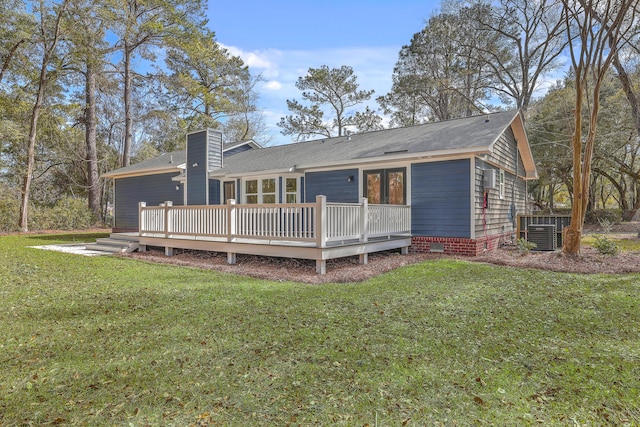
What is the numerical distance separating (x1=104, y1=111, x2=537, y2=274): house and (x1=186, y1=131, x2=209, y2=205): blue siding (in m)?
0.04

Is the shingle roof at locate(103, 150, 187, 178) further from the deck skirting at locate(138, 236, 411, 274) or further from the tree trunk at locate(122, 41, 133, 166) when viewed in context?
the deck skirting at locate(138, 236, 411, 274)

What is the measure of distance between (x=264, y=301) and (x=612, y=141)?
930 inches

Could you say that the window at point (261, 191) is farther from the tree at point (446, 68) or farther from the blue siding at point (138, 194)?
the tree at point (446, 68)

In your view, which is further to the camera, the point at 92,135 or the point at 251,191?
the point at 92,135

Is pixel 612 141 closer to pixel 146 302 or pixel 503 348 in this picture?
pixel 503 348

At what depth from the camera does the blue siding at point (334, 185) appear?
11148 mm

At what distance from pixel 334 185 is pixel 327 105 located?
56.3 ft

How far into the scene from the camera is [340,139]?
1424 cm

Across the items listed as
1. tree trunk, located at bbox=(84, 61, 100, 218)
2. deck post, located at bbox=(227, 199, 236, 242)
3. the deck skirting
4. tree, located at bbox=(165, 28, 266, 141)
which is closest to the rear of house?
the deck skirting

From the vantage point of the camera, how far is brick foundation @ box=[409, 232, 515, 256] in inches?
366

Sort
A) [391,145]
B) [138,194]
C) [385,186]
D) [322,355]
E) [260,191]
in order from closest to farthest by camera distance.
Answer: [322,355], [385,186], [391,145], [260,191], [138,194]

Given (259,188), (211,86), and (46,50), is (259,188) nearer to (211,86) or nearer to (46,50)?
(46,50)

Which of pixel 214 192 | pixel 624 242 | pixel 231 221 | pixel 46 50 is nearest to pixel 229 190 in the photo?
pixel 214 192

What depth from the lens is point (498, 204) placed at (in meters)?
11.5
